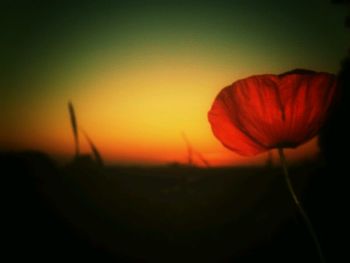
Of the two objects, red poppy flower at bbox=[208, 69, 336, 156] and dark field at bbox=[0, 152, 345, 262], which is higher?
red poppy flower at bbox=[208, 69, 336, 156]

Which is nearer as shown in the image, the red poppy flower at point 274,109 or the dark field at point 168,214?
the red poppy flower at point 274,109

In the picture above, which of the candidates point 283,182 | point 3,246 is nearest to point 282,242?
point 283,182

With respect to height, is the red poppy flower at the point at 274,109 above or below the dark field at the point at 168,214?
above

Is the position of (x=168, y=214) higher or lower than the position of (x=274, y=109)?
lower

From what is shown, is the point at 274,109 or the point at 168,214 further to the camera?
the point at 168,214

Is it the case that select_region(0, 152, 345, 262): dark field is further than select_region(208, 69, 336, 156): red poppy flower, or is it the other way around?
select_region(0, 152, 345, 262): dark field

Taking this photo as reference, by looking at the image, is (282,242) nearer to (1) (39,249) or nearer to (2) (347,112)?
(2) (347,112)
